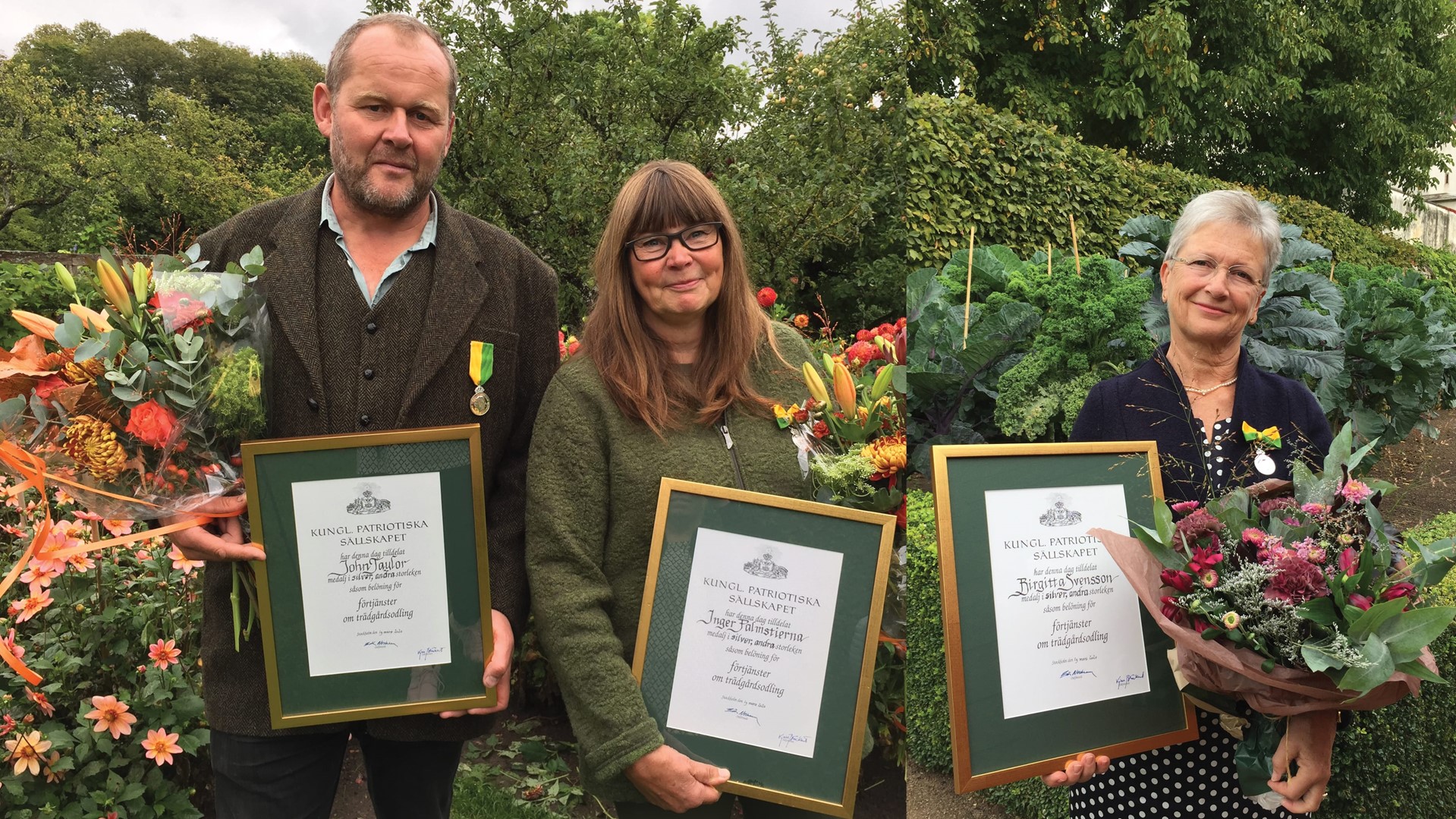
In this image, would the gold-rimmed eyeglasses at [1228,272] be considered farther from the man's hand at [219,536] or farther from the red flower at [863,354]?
the man's hand at [219,536]

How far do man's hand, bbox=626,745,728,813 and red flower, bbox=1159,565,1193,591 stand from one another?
899 mm

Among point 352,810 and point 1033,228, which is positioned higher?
point 1033,228

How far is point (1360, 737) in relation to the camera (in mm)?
3238

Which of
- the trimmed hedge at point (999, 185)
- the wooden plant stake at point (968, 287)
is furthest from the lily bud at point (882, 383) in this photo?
the trimmed hedge at point (999, 185)

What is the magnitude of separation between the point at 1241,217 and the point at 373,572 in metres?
2.04

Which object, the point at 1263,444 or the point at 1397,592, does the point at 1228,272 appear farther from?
the point at 1397,592

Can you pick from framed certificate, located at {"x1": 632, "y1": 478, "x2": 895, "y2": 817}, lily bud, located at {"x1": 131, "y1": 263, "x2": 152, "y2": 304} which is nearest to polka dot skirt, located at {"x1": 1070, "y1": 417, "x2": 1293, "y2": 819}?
framed certificate, located at {"x1": 632, "y1": 478, "x2": 895, "y2": 817}

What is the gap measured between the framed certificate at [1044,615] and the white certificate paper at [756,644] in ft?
0.86

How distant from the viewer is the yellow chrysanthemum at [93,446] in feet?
5.78

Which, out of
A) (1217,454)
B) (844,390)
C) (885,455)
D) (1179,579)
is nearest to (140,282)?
(844,390)

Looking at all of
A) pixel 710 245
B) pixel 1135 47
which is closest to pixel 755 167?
pixel 710 245

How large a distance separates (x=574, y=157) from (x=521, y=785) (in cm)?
455

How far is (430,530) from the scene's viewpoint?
6.18 ft

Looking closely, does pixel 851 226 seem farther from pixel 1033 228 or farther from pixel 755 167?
pixel 1033 228
